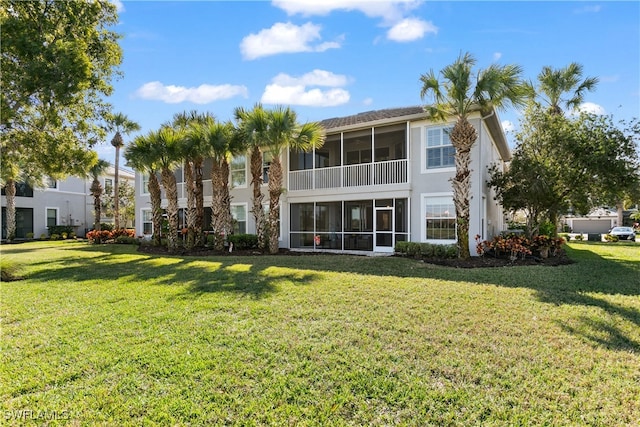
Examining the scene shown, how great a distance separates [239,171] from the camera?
65.8 feet

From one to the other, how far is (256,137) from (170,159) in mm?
A: 5042

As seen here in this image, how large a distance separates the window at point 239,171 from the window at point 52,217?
23.0 metres


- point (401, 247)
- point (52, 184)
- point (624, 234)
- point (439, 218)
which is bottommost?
point (624, 234)

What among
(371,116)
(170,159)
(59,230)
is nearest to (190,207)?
(170,159)

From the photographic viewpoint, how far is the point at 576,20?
1031cm

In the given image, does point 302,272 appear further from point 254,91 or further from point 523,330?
point 254,91

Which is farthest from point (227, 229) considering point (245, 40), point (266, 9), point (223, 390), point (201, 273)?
point (223, 390)

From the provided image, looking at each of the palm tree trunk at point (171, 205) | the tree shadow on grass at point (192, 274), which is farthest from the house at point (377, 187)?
the tree shadow on grass at point (192, 274)

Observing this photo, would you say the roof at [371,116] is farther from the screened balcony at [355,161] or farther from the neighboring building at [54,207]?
the neighboring building at [54,207]

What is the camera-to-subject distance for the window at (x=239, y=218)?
19.7 metres

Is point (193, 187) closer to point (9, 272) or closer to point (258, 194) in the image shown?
point (258, 194)

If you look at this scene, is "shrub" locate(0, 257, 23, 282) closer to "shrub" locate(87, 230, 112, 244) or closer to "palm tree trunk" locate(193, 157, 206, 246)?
"palm tree trunk" locate(193, 157, 206, 246)

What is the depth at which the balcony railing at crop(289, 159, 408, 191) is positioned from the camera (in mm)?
15570

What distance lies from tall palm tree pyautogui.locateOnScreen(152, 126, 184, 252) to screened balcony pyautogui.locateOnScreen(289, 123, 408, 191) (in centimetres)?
572
